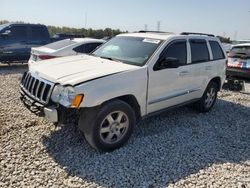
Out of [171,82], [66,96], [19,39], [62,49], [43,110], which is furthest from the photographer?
[19,39]

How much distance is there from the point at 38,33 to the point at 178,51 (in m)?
8.74

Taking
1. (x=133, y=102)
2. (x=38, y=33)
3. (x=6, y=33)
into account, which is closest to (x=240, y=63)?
(x=133, y=102)

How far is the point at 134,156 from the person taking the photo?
4.12 meters

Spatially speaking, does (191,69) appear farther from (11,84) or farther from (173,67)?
(11,84)

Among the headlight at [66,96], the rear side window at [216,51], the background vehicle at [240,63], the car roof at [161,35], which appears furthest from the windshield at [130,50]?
the background vehicle at [240,63]

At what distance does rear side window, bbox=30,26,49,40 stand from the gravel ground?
6919mm

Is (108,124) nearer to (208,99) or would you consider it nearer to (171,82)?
(171,82)

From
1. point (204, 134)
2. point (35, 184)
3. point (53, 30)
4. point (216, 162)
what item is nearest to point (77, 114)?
point (35, 184)

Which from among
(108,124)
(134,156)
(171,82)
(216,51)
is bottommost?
(134,156)

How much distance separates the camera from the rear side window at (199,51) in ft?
18.5

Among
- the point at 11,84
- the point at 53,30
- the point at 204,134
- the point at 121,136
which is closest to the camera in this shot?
the point at 121,136

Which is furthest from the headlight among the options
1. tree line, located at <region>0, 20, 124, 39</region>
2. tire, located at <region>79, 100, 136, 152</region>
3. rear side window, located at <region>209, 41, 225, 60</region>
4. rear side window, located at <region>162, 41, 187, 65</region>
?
tree line, located at <region>0, 20, 124, 39</region>

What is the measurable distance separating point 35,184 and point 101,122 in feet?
3.95

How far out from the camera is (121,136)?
170 inches
